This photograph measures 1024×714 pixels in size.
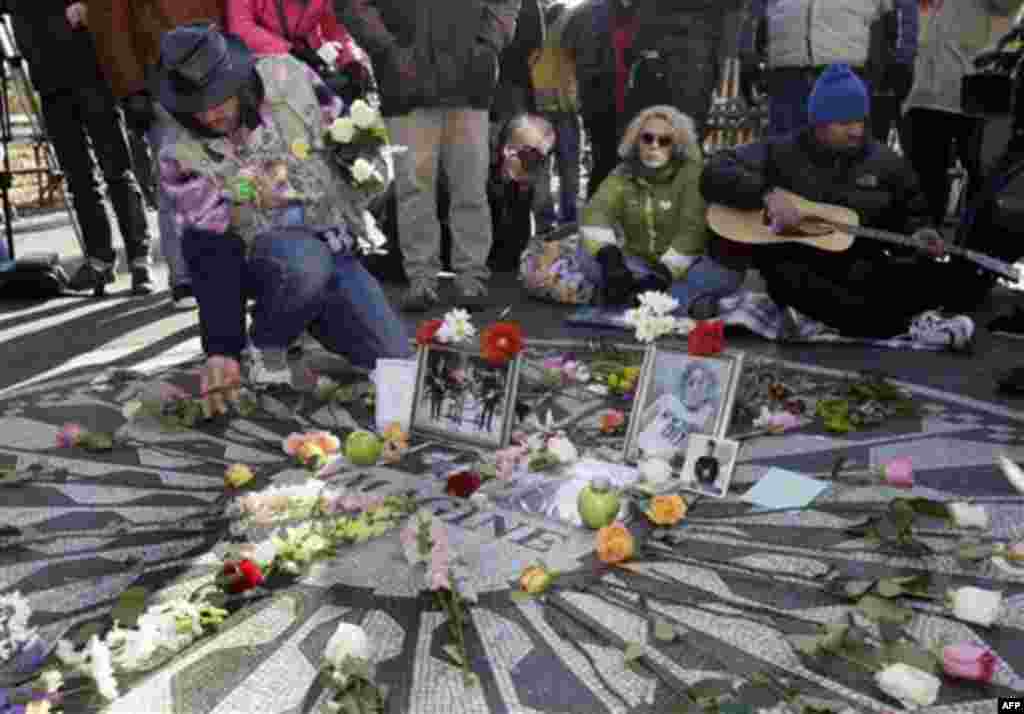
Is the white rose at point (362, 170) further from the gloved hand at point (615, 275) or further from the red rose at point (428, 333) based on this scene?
the gloved hand at point (615, 275)

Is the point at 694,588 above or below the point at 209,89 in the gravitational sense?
below

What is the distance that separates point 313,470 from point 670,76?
11.3ft

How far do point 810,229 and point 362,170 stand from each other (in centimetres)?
212

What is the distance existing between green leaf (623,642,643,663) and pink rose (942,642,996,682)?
577mm

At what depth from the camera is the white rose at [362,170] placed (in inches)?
136

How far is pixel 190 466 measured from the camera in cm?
307

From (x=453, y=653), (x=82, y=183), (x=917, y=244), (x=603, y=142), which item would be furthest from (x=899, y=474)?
(x=82, y=183)

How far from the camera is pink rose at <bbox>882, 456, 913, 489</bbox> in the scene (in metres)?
2.68

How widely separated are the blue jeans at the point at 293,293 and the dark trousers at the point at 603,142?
264 centimetres

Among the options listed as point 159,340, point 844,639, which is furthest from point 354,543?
point 159,340

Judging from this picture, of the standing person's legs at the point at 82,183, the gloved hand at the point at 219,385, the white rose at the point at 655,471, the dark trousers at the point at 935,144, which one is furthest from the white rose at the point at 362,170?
the dark trousers at the point at 935,144

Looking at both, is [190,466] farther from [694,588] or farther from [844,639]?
[844,639]

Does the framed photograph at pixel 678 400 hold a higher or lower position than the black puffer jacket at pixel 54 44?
lower

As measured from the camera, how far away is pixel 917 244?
4.01m
